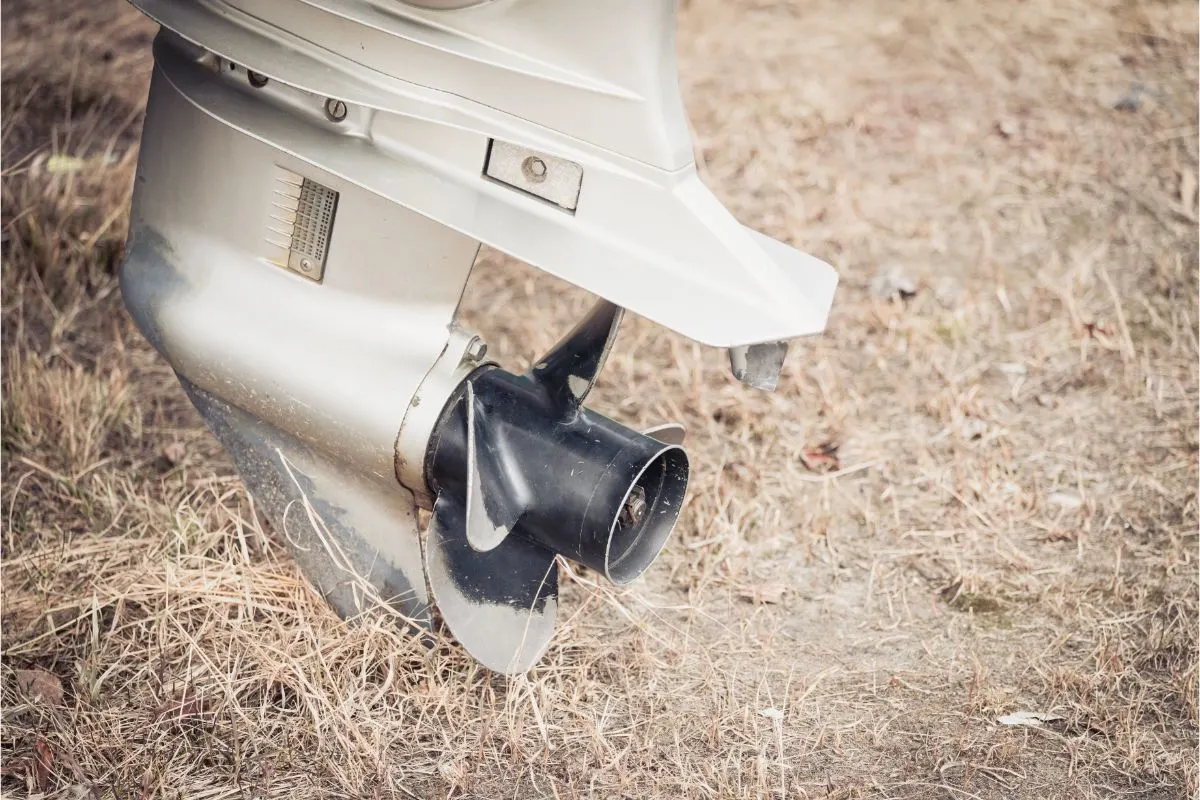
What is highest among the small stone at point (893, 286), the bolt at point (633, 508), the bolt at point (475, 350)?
the bolt at point (475, 350)

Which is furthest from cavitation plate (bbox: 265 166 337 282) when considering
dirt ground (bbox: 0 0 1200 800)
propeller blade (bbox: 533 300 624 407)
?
dirt ground (bbox: 0 0 1200 800)

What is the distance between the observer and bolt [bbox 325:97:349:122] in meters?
1.58

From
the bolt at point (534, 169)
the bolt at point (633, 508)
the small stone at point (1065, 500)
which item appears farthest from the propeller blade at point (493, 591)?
the small stone at point (1065, 500)

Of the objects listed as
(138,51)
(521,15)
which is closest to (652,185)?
(521,15)

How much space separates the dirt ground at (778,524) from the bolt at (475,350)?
41 cm

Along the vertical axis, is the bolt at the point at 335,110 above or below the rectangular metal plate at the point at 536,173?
below

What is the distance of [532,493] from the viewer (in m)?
1.60

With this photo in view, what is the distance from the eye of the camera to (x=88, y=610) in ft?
5.75

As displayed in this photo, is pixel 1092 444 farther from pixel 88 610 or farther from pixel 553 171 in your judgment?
pixel 88 610

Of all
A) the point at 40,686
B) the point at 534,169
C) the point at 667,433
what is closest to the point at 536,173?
the point at 534,169

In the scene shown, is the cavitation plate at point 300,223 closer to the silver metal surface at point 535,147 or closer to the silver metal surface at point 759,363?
the silver metal surface at point 535,147

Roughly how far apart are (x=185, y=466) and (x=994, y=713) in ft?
4.61

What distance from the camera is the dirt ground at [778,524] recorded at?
161 cm

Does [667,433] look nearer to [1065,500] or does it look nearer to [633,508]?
[633,508]
